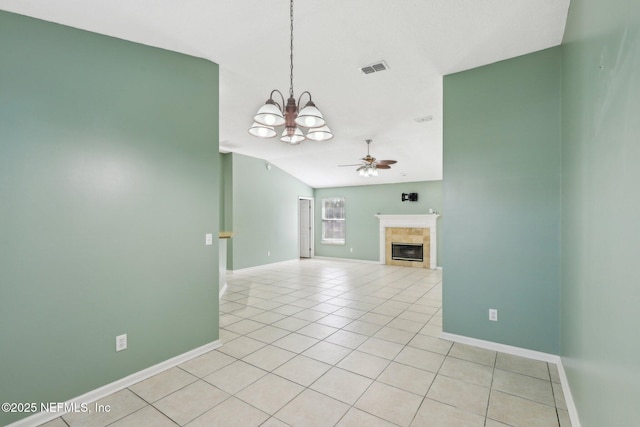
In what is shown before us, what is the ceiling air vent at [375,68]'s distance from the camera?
3053 mm

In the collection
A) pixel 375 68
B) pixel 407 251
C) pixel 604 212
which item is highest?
pixel 375 68

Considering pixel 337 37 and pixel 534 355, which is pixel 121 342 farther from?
pixel 534 355

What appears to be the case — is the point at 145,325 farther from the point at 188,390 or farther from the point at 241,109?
the point at 241,109

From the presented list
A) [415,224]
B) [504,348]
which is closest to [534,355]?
[504,348]

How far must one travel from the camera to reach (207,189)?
10.1 feet

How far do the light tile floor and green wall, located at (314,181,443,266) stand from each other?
469cm

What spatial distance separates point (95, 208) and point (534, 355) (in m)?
4.23

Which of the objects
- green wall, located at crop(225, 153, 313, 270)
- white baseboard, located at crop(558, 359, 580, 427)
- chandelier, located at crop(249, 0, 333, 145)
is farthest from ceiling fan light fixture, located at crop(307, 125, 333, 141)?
green wall, located at crop(225, 153, 313, 270)

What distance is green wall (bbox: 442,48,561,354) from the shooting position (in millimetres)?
2762

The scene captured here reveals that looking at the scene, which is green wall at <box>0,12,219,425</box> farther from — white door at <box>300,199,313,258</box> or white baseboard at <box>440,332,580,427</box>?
white door at <box>300,199,313,258</box>

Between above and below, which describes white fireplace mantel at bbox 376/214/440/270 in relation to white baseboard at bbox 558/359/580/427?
above

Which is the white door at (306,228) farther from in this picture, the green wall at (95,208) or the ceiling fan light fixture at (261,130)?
the ceiling fan light fixture at (261,130)

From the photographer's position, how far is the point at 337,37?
8.70 feet

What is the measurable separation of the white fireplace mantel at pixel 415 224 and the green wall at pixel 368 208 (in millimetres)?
161
